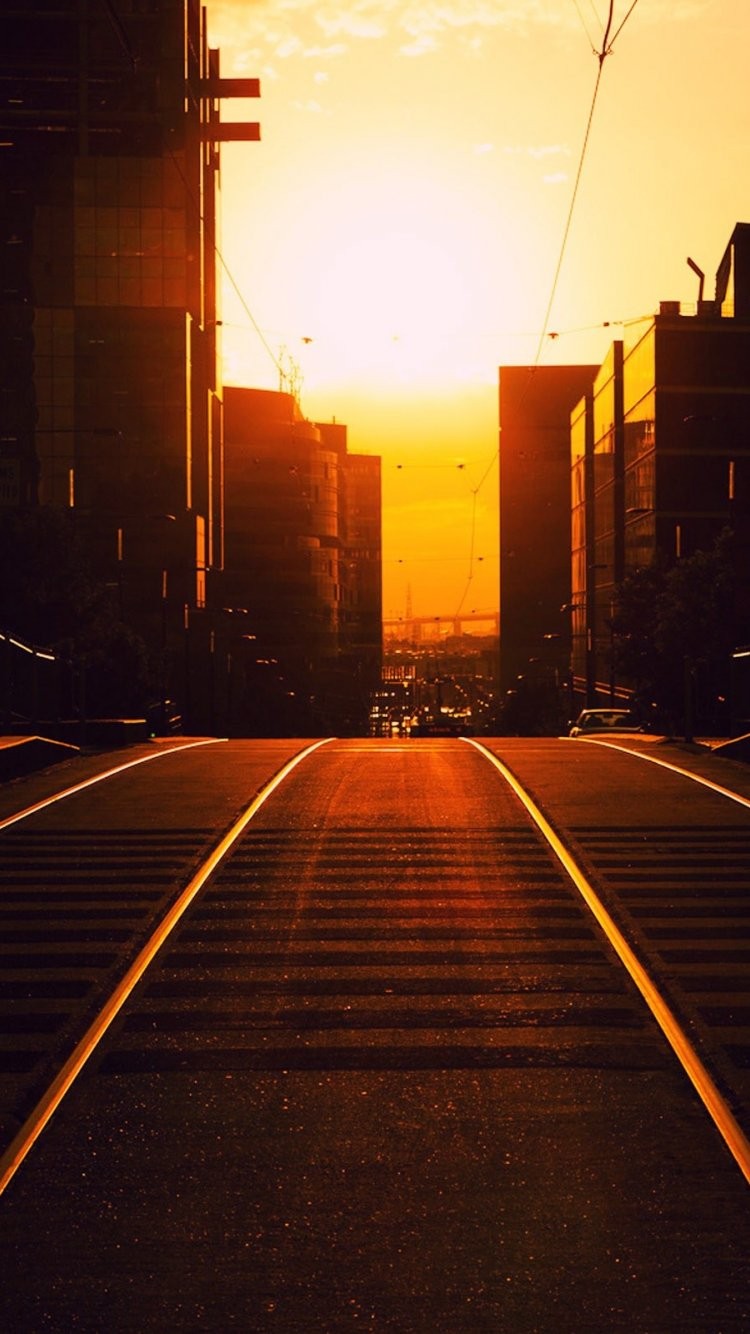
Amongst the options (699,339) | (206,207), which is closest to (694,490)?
(699,339)

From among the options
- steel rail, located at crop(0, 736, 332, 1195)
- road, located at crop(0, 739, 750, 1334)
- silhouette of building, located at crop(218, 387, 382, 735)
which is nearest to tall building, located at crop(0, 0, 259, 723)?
silhouette of building, located at crop(218, 387, 382, 735)

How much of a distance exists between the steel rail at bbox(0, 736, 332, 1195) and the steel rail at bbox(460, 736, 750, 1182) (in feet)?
8.34

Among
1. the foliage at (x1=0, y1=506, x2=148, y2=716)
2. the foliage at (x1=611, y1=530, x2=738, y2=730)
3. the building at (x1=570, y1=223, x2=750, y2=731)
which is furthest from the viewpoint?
the building at (x1=570, y1=223, x2=750, y2=731)

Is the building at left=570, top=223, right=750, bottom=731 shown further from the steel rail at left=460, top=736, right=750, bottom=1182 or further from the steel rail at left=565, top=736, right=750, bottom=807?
the steel rail at left=460, top=736, right=750, bottom=1182

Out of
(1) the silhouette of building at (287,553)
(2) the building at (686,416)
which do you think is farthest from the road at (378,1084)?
(1) the silhouette of building at (287,553)

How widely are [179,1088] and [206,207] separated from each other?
417ft

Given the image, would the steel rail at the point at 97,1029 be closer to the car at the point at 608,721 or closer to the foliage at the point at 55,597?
the car at the point at 608,721

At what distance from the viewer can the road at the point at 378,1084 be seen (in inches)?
210

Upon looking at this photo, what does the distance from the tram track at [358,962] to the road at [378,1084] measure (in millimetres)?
31

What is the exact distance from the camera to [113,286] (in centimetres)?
11675

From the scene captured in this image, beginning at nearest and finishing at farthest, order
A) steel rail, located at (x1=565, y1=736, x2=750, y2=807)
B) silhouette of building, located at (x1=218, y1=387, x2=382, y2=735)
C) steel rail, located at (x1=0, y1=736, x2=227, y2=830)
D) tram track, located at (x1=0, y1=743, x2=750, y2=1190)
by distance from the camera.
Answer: tram track, located at (x1=0, y1=743, x2=750, y2=1190) < steel rail, located at (x1=0, y1=736, x2=227, y2=830) < steel rail, located at (x1=565, y1=736, x2=750, y2=807) < silhouette of building, located at (x1=218, y1=387, x2=382, y2=735)

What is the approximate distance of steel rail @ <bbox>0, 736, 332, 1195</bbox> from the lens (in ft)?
22.3

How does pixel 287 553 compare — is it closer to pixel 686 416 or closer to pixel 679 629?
pixel 686 416

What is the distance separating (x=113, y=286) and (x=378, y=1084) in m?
113
